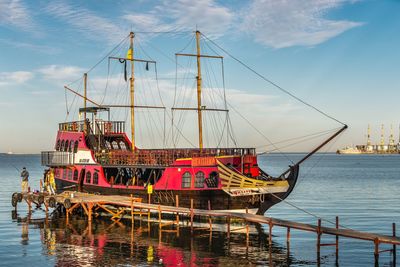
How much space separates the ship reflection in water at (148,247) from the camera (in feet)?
→ 90.8

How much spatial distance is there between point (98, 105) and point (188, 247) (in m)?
20.3

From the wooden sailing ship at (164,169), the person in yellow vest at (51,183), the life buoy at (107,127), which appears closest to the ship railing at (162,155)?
the wooden sailing ship at (164,169)

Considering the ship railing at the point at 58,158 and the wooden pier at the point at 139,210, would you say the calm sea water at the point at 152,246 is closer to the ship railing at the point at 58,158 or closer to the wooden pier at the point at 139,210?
the wooden pier at the point at 139,210

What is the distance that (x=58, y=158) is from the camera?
47.1m

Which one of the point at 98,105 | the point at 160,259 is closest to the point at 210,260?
the point at 160,259

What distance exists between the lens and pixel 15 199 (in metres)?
48.2

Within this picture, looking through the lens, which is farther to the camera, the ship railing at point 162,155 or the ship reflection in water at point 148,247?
the ship railing at point 162,155

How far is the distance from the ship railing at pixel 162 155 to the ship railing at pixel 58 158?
188 inches

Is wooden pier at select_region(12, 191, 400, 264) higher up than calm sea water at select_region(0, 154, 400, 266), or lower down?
higher up

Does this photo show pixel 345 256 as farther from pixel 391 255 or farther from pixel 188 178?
pixel 188 178

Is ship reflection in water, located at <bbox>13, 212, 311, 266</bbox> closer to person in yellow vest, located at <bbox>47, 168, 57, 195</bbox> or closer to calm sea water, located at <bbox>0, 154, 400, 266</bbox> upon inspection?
calm sea water, located at <bbox>0, 154, 400, 266</bbox>

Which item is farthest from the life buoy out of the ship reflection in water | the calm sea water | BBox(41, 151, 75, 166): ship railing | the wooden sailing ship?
the ship reflection in water

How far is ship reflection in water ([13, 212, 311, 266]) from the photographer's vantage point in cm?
2769

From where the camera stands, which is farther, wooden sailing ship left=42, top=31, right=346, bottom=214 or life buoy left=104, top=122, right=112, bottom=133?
life buoy left=104, top=122, right=112, bottom=133
